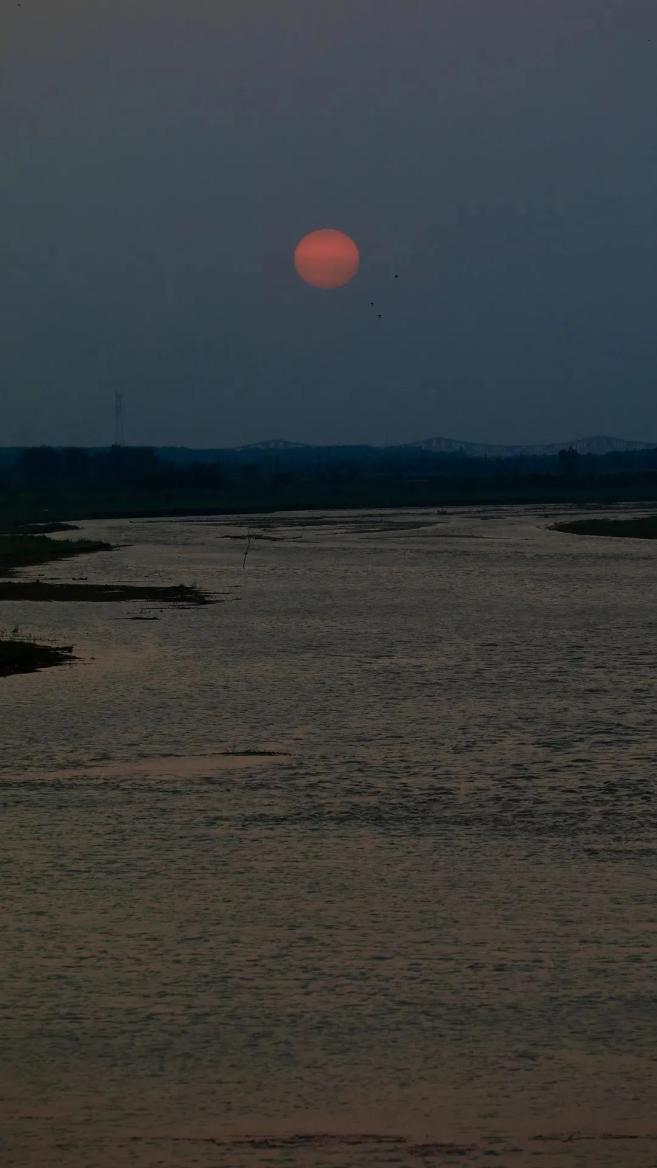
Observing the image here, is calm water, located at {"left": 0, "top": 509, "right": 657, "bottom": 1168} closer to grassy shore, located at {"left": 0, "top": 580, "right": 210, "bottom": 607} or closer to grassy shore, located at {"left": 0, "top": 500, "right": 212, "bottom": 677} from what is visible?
grassy shore, located at {"left": 0, "top": 500, "right": 212, "bottom": 677}

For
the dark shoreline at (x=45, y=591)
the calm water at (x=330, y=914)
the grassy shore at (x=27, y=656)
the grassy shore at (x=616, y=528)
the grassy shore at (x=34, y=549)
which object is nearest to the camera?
the calm water at (x=330, y=914)

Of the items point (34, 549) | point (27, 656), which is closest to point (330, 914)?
point (27, 656)

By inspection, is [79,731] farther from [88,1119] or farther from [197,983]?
[88,1119]

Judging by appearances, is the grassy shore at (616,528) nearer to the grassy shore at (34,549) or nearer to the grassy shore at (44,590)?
the grassy shore at (44,590)

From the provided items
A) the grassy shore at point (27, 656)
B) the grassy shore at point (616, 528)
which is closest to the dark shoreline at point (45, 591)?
the grassy shore at point (27, 656)

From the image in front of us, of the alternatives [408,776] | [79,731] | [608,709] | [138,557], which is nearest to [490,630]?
[608,709]
